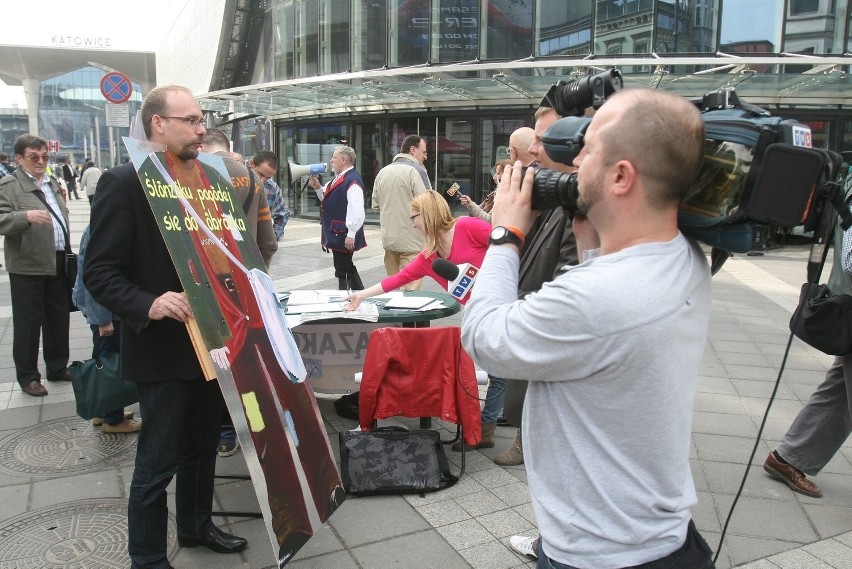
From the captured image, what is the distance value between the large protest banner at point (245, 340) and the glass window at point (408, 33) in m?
14.1

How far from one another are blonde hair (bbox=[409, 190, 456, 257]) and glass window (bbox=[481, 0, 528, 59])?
11.7 metres

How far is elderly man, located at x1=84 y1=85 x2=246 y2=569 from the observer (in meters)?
2.46

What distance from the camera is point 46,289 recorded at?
5285 millimetres

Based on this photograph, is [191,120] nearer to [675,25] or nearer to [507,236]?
[507,236]

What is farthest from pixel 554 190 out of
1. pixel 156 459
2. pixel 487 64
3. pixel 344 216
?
pixel 487 64

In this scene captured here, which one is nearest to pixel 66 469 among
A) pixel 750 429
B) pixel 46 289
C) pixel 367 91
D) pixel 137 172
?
pixel 46 289

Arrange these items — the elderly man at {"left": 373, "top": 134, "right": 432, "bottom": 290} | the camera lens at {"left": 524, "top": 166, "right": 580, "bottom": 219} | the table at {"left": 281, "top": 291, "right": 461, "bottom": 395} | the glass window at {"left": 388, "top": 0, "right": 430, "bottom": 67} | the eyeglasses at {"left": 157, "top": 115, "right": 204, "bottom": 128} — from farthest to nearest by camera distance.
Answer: the glass window at {"left": 388, "top": 0, "right": 430, "bottom": 67}
the elderly man at {"left": 373, "top": 134, "right": 432, "bottom": 290}
the table at {"left": 281, "top": 291, "right": 461, "bottom": 395}
the eyeglasses at {"left": 157, "top": 115, "right": 204, "bottom": 128}
the camera lens at {"left": 524, "top": 166, "right": 580, "bottom": 219}

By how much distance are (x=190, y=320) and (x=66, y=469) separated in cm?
220

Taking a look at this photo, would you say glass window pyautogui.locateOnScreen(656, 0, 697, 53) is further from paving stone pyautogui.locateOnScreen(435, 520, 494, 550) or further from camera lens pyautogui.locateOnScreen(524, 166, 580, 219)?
camera lens pyautogui.locateOnScreen(524, 166, 580, 219)

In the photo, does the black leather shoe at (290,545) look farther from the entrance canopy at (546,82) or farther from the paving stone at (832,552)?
the entrance canopy at (546,82)

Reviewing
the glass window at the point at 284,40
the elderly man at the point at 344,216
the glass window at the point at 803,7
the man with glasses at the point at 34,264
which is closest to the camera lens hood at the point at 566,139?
the man with glasses at the point at 34,264

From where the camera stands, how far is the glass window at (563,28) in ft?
46.6

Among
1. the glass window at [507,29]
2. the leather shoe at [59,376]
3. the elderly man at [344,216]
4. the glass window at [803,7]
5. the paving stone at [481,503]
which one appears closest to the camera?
the paving stone at [481,503]

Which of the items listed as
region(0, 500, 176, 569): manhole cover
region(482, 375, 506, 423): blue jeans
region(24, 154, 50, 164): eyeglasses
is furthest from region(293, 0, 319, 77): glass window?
region(0, 500, 176, 569): manhole cover
